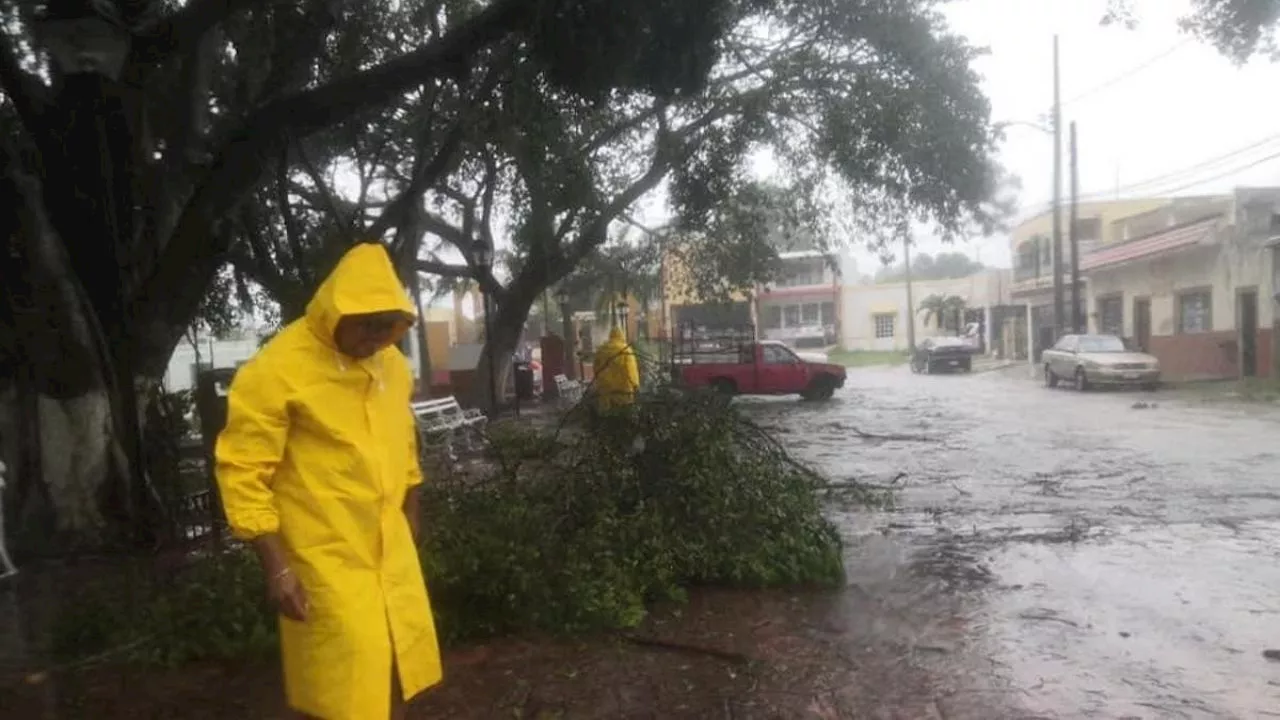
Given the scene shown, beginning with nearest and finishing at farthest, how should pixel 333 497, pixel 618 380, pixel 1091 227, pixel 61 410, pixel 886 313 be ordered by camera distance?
pixel 333 497, pixel 61 410, pixel 618 380, pixel 1091 227, pixel 886 313

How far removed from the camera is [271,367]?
286 centimetres

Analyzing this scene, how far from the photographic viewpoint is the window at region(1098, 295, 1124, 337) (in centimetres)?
3312

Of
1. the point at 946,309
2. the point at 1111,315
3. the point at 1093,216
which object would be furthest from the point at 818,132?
the point at 946,309

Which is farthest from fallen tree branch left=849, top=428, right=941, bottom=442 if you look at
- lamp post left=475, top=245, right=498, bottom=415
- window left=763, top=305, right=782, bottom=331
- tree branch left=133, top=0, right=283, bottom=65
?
window left=763, top=305, right=782, bottom=331

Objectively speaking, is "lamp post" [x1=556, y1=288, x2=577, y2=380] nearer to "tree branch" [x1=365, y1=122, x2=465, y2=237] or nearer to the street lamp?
"tree branch" [x1=365, y1=122, x2=465, y2=237]

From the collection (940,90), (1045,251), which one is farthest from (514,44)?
(1045,251)

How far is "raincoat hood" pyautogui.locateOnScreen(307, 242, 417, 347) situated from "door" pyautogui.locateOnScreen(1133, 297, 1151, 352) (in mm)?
31385

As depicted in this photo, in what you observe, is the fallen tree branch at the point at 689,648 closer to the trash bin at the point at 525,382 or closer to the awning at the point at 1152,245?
the trash bin at the point at 525,382

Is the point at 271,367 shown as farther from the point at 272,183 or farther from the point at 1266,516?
the point at 272,183

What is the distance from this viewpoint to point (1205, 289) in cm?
2736

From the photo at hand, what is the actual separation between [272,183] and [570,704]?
28.1 feet

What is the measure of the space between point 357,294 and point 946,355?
37.6 m

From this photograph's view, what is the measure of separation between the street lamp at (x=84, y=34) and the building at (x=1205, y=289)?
78.5ft

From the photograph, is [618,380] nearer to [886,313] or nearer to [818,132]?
[818,132]
